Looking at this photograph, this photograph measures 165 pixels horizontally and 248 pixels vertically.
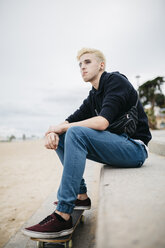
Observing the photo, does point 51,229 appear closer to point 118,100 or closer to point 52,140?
point 52,140

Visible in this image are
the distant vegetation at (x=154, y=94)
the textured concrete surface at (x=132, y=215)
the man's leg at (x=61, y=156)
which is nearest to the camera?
the textured concrete surface at (x=132, y=215)

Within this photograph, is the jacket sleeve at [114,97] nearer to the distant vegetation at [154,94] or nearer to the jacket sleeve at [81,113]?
the jacket sleeve at [81,113]

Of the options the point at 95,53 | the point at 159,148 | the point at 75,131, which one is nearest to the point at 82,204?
the point at 75,131

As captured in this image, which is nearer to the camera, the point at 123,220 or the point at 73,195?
the point at 123,220

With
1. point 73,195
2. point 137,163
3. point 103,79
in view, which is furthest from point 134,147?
point 103,79

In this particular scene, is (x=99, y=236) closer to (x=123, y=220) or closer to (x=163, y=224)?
(x=123, y=220)

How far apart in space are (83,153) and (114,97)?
0.74 meters

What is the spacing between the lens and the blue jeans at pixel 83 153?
1371 mm

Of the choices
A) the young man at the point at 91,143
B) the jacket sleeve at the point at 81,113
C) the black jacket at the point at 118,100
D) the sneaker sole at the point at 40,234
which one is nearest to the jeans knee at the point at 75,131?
the young man at the point at 91,143

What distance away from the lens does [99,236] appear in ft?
2.30

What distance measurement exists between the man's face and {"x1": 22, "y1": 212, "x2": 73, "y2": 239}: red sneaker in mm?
1806

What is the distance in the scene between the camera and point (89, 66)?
234 cm

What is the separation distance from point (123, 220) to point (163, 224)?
18cm

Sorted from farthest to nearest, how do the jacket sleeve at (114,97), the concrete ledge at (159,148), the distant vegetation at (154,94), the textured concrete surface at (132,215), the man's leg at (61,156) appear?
1. the distant vegetation at (154,94)
2. the concrete ledge at (159,148)
3. the man's leg at (61,156)
4. the jacket sleeve at (114,97)
5. the textured concrete surface at (132,215)
